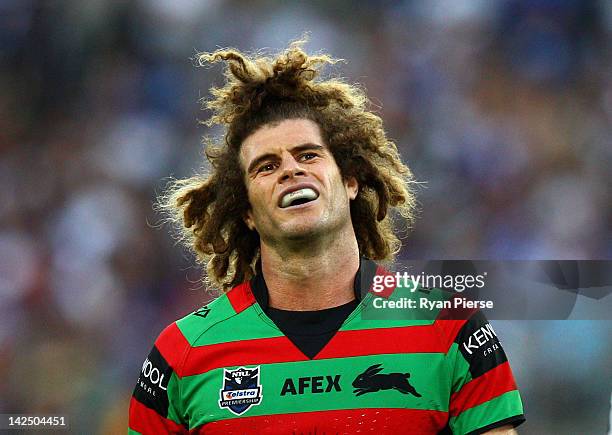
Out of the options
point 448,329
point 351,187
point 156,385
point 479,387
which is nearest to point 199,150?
point 351,187

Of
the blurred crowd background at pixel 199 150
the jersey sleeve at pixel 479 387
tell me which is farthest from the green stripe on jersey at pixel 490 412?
the blurred crowd background at pixel 199 150

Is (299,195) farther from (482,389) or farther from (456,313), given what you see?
(482,389)

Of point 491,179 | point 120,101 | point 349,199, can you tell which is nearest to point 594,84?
point 491,179

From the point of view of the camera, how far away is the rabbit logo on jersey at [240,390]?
273 centimetres

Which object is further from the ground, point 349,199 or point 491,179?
point 491,179

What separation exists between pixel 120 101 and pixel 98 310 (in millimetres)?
1443

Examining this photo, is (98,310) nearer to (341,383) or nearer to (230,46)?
(230,46)

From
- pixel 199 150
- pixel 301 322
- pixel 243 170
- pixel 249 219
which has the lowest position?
pixel 301 322

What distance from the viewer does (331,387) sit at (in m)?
2.70

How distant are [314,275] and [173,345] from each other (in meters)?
0.49

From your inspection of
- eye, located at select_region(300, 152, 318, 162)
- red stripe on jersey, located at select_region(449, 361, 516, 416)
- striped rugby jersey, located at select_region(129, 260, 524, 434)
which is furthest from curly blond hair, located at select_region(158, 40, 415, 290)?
red stripe on jersey, located at select_region(449, 361, 516, 416)

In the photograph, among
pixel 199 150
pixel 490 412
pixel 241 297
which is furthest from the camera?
pixel 199 150

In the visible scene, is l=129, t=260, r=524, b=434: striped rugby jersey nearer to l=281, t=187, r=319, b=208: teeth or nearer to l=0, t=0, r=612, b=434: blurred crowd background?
l=281, t=187, r=319, b=208: teeth

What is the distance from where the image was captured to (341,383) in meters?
2.70
